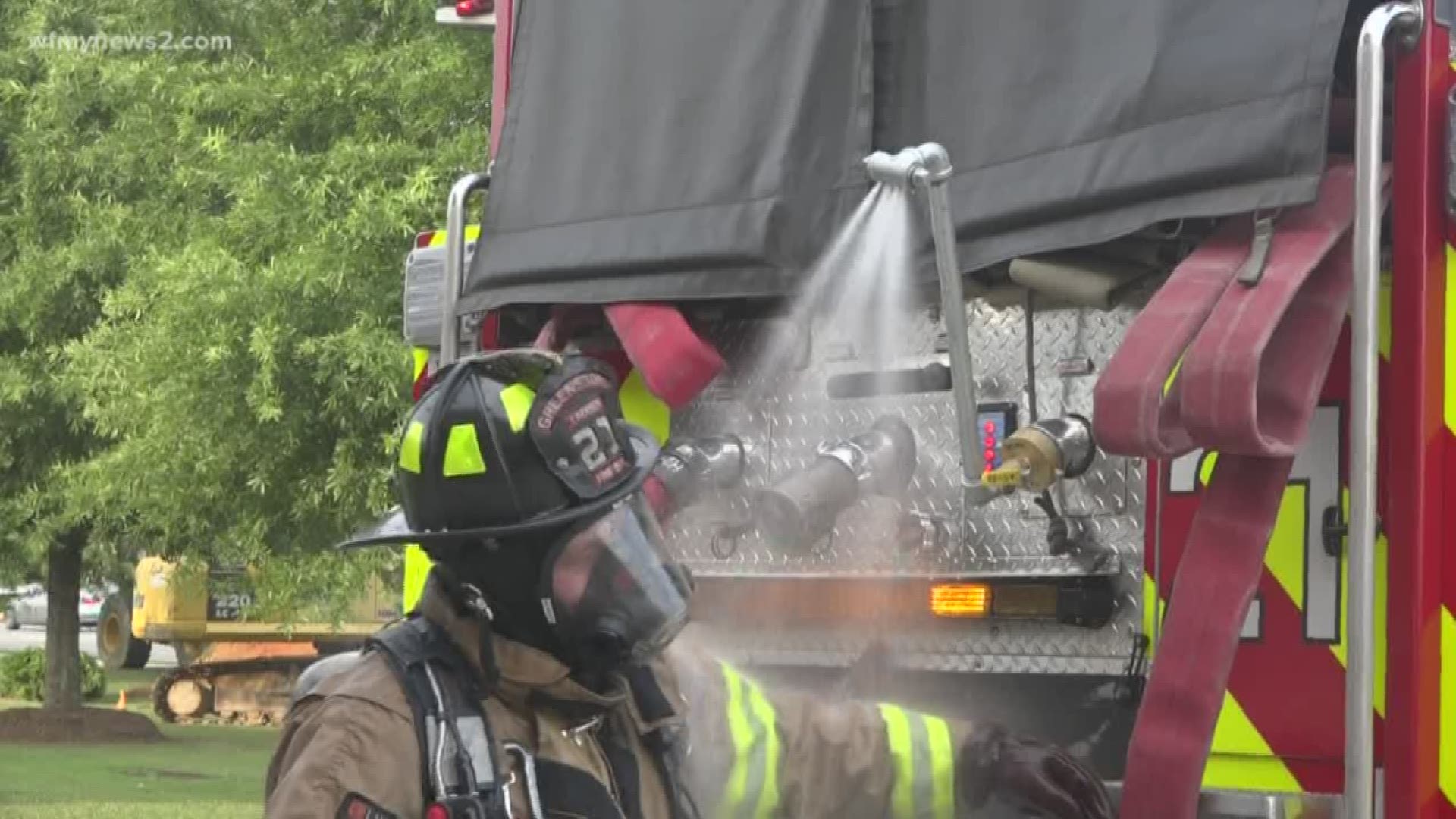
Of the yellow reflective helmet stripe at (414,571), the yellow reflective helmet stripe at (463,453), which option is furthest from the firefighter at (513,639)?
the yellow reflective helmet stripe at (414,571)

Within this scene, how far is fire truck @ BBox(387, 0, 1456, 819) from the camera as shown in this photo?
3217 millimetres

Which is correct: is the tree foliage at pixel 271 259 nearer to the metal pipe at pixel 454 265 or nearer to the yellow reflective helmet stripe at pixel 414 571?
the yellow reflective helmet stripe at pixel 414 571

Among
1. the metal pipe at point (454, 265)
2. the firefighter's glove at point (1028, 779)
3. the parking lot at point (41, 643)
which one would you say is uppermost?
the metal pipe at point (454, 265)

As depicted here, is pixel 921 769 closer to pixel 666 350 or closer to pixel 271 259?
pixel 666 350

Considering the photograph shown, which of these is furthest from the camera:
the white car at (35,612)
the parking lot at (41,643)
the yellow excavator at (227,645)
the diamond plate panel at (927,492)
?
the white car at (35,612)

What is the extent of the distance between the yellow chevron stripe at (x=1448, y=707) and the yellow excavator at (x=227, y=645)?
17.2 meters

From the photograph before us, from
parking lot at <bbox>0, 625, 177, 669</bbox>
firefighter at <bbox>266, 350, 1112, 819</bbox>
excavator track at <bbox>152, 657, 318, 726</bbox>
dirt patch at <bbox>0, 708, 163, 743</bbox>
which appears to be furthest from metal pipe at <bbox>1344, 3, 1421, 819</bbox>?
parking lot at <bbox>0, 625, 177, 669</bbox>

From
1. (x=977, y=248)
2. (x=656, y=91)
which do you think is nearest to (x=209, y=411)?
(x=656, y=91)

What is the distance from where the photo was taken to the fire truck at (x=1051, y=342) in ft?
10.6

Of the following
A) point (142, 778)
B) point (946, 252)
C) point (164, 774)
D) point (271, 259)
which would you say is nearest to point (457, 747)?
point (946, 252)

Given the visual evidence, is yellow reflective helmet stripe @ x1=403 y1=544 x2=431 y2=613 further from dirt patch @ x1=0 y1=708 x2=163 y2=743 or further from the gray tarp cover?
dirt patch @ x1=0 y1=708 x2=163 y2=743

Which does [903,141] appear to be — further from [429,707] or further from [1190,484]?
[429,707]

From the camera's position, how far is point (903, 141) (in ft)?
13.8

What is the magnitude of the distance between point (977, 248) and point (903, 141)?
0.40 m
